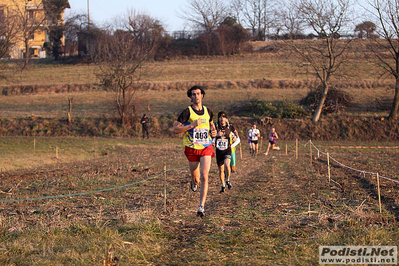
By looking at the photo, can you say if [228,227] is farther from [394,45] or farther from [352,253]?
[394,45]

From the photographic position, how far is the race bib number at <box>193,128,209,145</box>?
25.0ft

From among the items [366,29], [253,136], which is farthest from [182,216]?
[366,29]

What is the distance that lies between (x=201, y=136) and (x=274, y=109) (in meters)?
31.0

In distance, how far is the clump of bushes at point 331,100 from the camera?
38.9 metres

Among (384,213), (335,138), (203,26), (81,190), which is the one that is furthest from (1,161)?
(203,26)

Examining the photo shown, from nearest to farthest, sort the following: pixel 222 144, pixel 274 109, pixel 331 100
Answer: pixel 222 144, pixel 274 109, pixel 331 100

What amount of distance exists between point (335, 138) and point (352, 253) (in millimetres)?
30713

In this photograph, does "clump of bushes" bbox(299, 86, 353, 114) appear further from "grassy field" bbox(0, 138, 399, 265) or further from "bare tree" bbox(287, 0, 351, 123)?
"grassy field" bbox(0, 138, 399, 265)

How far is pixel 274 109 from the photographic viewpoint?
37.8 meters

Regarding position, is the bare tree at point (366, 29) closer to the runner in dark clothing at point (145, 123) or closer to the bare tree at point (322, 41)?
the bare tree at point (322, 41)

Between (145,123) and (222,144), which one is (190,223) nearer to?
(222,144)

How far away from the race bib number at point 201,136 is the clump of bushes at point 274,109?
99.5 feet

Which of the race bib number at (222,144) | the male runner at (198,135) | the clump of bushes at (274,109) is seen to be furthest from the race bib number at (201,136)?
the clump of bushes at (274,109)

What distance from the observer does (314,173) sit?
15.2 metres
